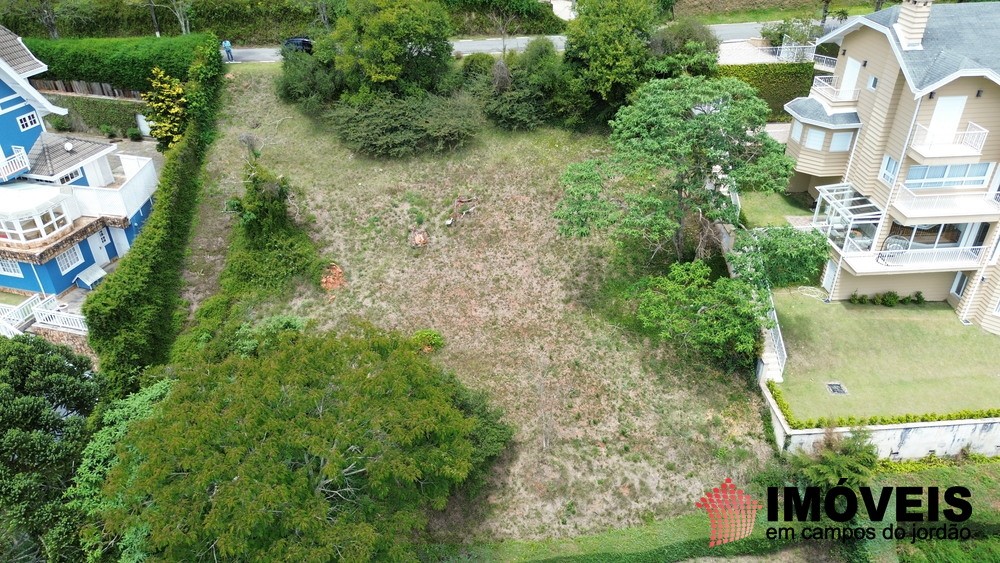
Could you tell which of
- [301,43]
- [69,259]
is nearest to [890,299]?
[301,43]

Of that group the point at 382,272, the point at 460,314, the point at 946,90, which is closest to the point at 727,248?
the point at 946,90

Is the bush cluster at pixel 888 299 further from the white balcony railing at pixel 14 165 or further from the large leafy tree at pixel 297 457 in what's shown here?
the white balcony railing at pixel 14 165

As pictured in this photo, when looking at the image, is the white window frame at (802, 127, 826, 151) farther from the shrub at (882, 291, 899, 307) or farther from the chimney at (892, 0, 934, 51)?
the shrub at (882, 291, 899, 307)

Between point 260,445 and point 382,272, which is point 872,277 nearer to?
point 382,272

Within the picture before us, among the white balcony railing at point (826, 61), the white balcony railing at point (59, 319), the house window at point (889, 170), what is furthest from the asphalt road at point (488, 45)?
the white balcony railing at point (59, 319)

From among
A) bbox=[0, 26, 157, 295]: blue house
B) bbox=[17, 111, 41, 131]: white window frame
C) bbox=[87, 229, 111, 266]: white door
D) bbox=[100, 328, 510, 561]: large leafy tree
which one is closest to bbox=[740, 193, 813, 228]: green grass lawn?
bbox=[100, 328, 510, 561]: large leafy tree

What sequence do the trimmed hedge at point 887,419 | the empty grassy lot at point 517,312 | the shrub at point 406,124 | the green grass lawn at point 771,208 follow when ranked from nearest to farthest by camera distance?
the trimmed hedge at point 887,419, the empty grassy lot at point 517,312, the green grass lawn at point 771,208, the shrub at point 406,124

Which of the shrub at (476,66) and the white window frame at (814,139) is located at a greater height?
the shrub at (476,66)
